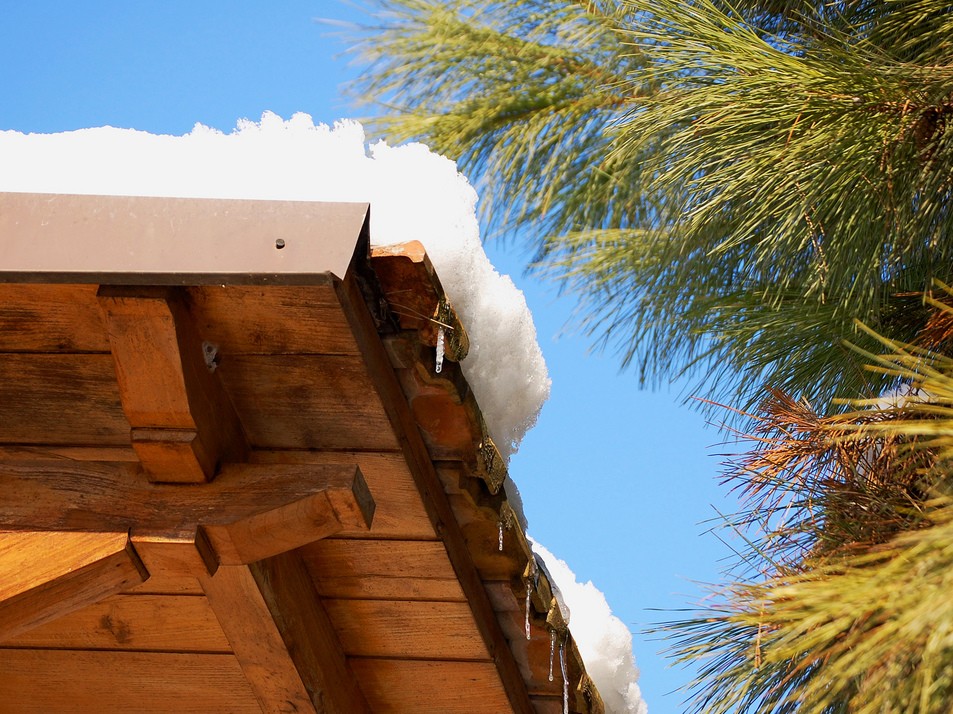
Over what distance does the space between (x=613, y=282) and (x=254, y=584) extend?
149cm

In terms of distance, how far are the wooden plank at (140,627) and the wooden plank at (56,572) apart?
0.25 meters

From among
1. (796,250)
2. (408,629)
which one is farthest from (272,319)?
(796,250)

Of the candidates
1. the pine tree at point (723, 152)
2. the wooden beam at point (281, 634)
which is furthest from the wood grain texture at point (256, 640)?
the pine tree at point (723, 152)

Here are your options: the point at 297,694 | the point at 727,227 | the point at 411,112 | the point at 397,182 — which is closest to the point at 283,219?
the point at 397,182

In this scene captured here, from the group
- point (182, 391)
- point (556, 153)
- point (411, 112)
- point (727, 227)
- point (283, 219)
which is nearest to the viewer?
point (283, 219)

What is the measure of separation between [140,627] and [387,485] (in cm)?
42

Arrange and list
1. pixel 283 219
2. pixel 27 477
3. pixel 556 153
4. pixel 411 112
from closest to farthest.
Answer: pixel 283 219 → pixel 27 477 → pixel 556 153 → pixel 411 112

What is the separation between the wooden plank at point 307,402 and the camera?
935mm

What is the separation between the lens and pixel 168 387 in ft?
2.99

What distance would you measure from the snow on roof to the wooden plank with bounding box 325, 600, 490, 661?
21 centimetres

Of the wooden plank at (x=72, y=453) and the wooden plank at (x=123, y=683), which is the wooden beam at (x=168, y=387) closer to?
the wooden plank at (x=72, y=453)

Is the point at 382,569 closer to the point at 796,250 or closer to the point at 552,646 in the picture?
the point at 552,646

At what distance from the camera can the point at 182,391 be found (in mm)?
906

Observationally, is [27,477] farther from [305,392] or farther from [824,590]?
[824,590]
